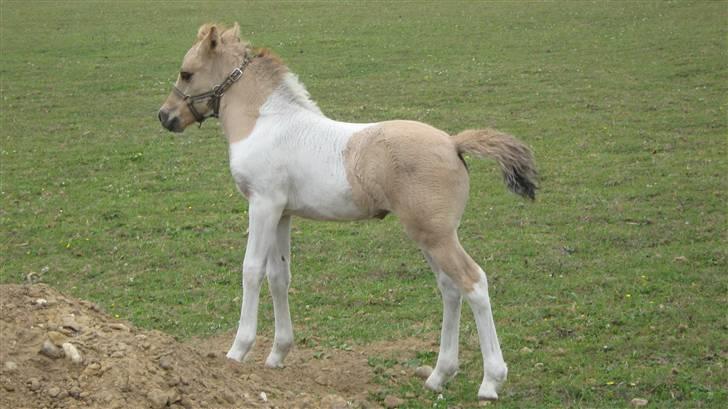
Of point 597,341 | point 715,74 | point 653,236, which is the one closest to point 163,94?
point 715,74

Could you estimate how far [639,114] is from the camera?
18109mm

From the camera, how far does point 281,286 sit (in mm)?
8047

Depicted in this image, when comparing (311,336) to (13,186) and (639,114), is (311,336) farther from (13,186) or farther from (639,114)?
(639,114)

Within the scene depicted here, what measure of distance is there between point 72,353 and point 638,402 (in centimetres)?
401

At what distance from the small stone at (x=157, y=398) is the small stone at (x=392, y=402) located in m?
1.85

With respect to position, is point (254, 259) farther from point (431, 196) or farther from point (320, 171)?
point (431, 196)

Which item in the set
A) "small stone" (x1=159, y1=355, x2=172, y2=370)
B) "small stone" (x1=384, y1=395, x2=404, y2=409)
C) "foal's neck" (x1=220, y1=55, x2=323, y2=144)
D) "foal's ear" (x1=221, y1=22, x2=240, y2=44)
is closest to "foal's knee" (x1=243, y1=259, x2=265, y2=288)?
"foal's neck" (x1=220, y1=55, x2=323, y2=144)

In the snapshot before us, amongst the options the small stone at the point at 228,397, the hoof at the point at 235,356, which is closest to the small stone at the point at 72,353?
the small stone at the point at 228,397

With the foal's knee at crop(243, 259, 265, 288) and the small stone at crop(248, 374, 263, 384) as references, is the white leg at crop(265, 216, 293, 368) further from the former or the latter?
the small stone at crop(248, 374, 263, 384)

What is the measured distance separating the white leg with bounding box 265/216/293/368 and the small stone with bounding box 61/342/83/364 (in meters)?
2.00

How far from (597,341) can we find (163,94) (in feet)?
50.6

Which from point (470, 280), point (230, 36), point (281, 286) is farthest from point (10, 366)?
point (230, 36)

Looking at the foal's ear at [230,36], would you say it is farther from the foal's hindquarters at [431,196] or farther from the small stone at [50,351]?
the small stone at [50,351]

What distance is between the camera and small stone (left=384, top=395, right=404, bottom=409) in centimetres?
732
